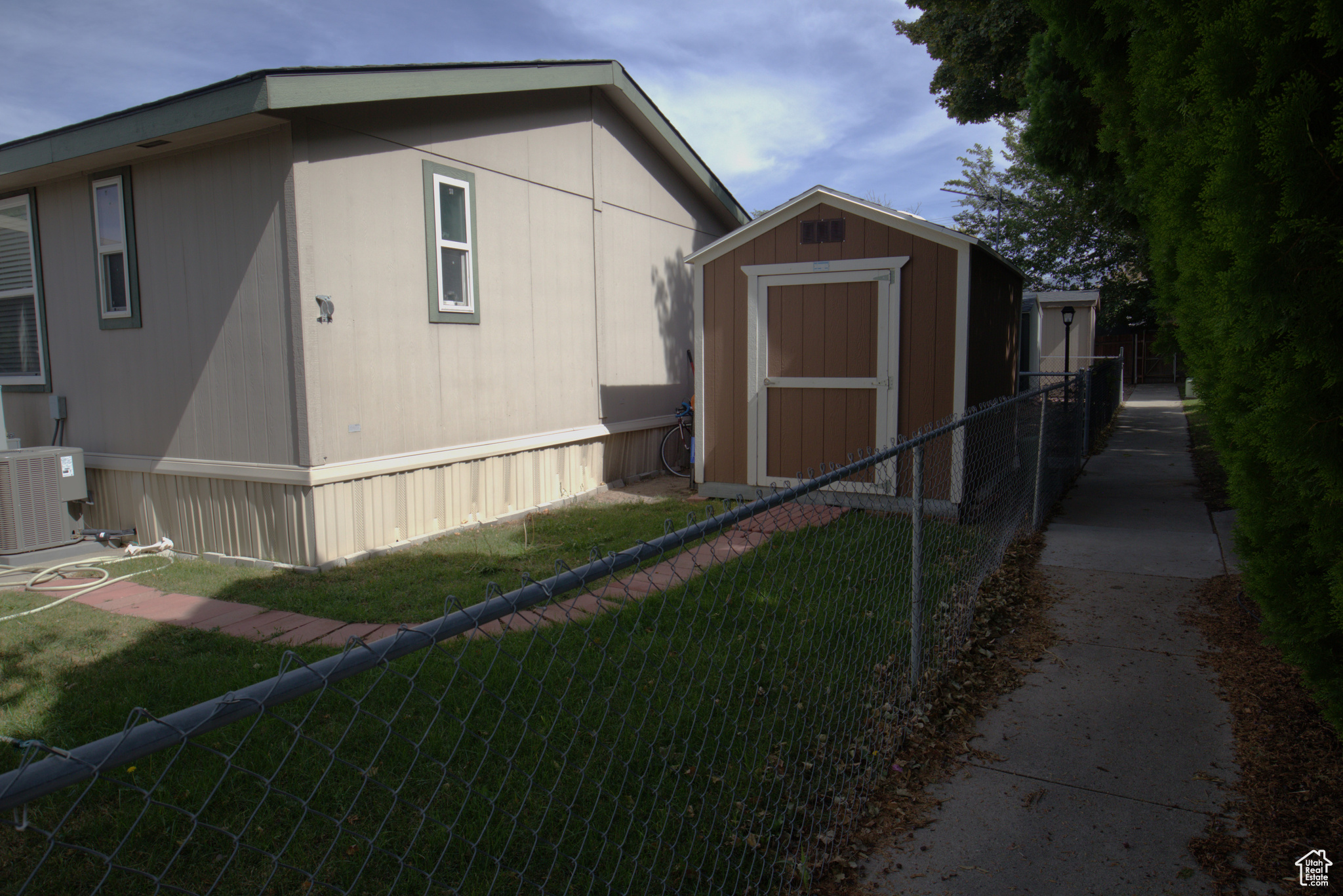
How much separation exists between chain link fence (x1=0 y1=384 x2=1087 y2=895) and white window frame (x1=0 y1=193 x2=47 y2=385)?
5730 mm

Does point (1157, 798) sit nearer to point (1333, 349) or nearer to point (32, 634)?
point (1333, 349)

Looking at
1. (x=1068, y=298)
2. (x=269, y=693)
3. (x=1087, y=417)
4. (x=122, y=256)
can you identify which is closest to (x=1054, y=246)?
(x=1068, y=298)

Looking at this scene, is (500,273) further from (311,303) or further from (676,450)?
(676,450)

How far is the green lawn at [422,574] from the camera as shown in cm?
506

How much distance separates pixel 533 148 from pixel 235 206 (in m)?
3.11

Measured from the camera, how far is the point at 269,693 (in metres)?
1.17

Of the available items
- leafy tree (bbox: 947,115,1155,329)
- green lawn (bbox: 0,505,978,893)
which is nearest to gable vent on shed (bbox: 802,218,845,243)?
green lawn (bbox: 0,505,978,893)

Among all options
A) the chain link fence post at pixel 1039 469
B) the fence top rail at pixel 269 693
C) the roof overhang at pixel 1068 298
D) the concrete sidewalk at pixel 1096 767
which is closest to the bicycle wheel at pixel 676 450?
the chain link fence post at pixel 1039 469

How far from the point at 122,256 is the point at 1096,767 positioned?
8.06 meters

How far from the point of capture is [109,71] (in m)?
22.7

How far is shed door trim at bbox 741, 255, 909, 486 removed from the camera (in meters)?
7.41

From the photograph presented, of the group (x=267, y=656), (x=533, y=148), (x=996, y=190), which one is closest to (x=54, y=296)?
(x=533, y=148)

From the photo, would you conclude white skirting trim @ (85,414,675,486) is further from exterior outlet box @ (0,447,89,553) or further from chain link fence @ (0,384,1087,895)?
chain link fence @ (0,384,1087,895)

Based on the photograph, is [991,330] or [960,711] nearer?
[960,711]
